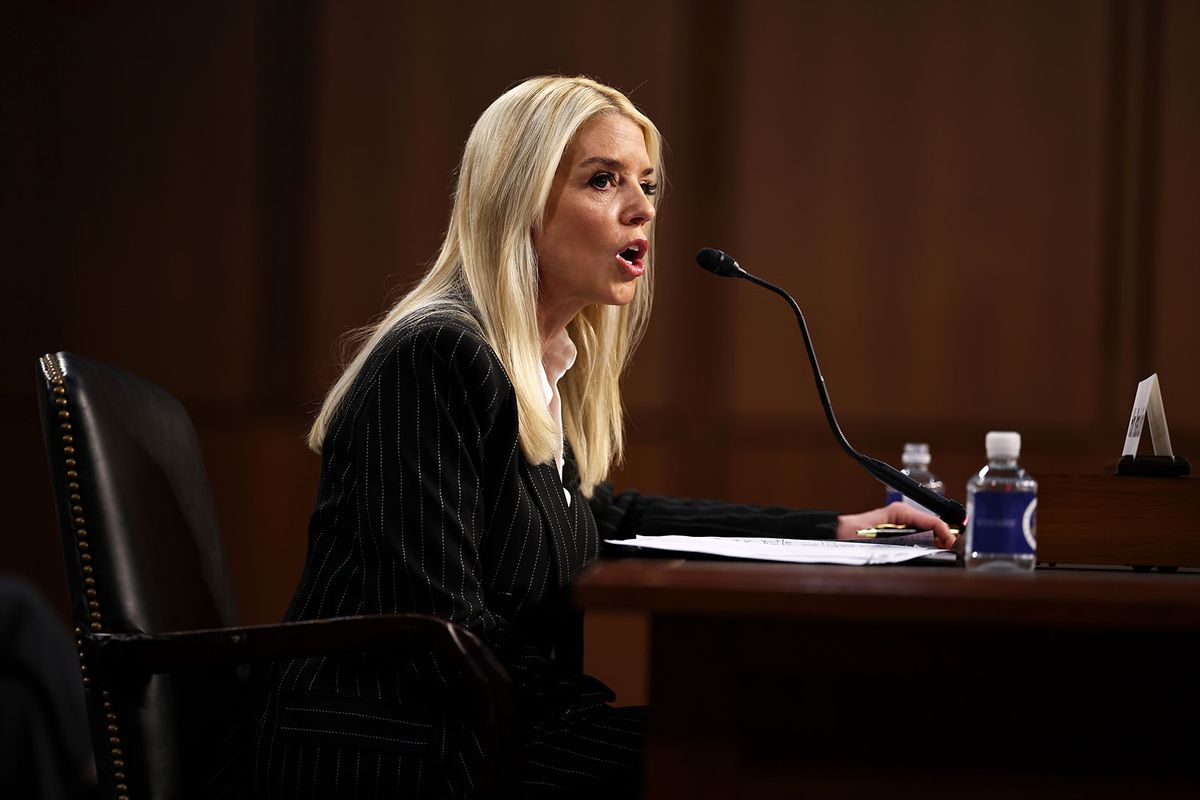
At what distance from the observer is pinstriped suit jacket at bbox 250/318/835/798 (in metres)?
1.26

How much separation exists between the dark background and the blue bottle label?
225 cm

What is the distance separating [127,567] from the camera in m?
1.31

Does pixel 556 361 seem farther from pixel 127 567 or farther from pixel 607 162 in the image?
pixel 127 567

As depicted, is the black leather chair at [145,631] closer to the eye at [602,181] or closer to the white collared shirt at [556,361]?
the white collared shirt at [556,361]

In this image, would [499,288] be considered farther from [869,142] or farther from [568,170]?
[869,142]

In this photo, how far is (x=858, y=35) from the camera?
3.43 m

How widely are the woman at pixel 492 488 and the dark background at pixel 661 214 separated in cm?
155

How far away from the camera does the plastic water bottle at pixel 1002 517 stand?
44.9 inches

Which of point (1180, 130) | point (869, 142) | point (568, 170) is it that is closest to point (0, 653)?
point (568, 170)

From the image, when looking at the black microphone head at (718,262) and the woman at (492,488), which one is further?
the black microphone head at (718,262)

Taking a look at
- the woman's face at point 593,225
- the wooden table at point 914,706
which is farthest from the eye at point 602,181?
the wooden table at point 914,706

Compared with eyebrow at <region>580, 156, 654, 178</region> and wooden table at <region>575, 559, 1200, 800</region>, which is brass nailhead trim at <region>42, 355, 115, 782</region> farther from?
eyebrow at <region>580, 156, 654, 178</region>

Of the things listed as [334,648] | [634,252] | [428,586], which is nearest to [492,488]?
[428,586]

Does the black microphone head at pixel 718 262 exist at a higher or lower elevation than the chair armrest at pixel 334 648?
higher
